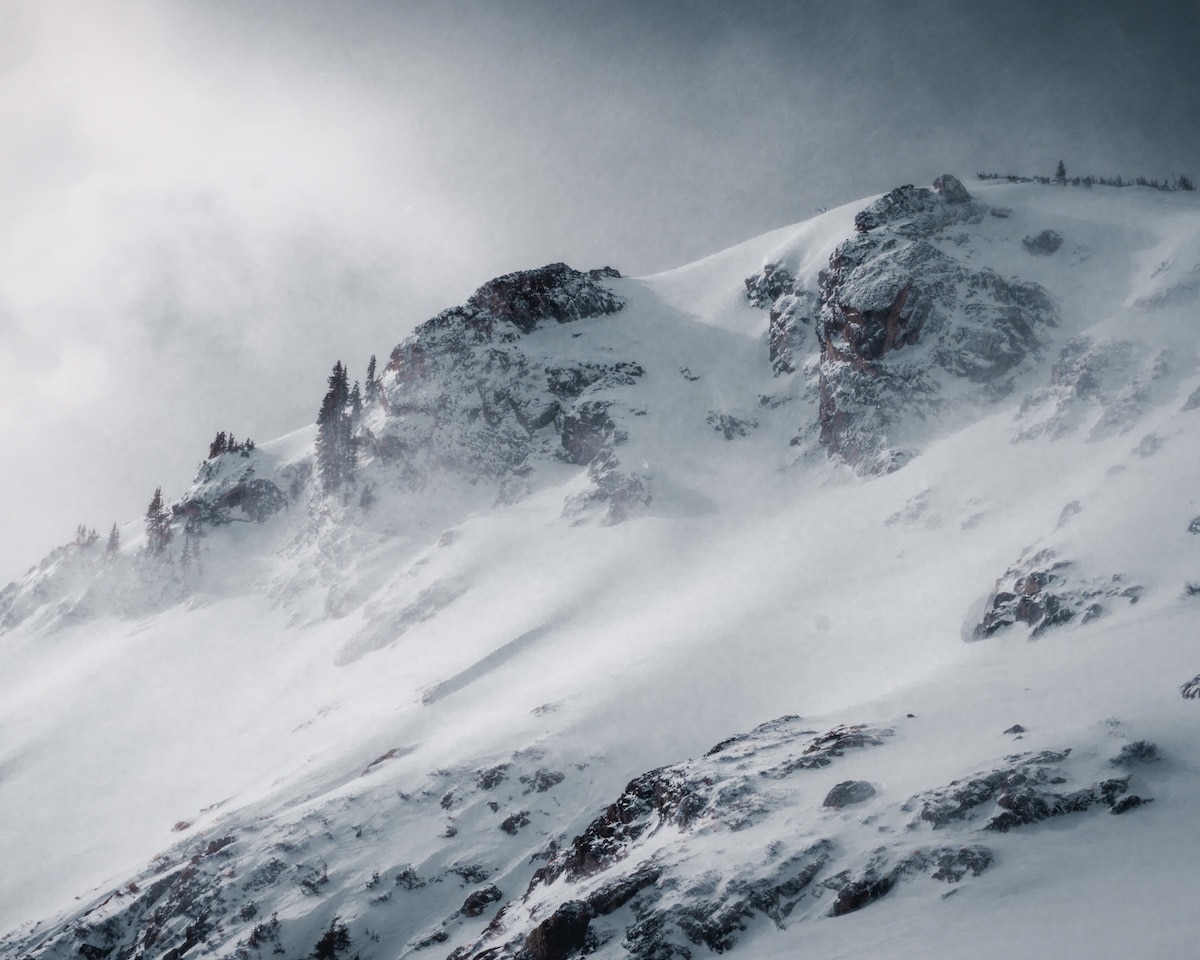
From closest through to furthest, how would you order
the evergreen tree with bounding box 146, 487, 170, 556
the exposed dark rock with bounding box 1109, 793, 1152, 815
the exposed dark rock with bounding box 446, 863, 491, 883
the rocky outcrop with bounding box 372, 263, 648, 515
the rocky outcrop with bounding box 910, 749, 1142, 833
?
the exposed dark rock with bounding box 1109, 793, 1152, 815, the rocky outcrop with bounding box 910, 749, 1142, 833, the exposed dark rock with bounding box 446, 863, 491, 883, the rocky outcrop with bounding box 372, 263, 648, 515, the evergreen tree with bounding box 146, 487, 170, 556

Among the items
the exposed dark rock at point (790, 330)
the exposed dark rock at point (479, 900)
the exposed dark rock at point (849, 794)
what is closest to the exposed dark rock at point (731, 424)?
the exposed dark rock at point (790, 330)

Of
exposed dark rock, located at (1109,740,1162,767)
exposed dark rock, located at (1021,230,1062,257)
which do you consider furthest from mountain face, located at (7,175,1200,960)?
exposed dark rock, located at (1021,230,1062,257)

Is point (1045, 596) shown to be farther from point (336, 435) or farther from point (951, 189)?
point (336, 435)

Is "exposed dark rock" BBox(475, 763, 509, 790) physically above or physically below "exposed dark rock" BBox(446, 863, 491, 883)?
above

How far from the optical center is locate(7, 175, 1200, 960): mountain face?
106 ft

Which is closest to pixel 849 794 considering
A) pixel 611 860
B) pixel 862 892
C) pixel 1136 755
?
pixel 862 892

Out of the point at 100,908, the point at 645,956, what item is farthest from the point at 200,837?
the point at 645,956

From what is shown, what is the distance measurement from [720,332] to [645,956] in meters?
111

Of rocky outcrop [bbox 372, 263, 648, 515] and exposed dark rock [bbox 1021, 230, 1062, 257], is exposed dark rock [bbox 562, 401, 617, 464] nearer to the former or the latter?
rocky outcrop [bbox 372, 263, 648, 515]

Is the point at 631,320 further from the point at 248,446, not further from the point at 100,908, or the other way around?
the point at 100,908

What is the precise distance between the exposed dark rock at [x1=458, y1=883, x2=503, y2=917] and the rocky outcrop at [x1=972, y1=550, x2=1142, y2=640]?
114 feet

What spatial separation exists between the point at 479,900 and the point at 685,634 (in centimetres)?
2941

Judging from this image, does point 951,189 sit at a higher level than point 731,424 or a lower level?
higher

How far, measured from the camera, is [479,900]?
156ft
